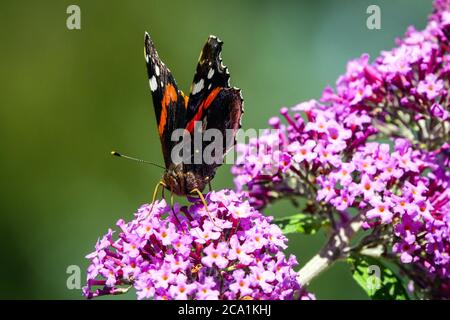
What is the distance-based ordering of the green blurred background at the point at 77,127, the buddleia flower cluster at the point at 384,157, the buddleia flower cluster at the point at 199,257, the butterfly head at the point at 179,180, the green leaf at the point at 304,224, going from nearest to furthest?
the buddleia flower cluster at the point at 199,257 → the buddleia flower cluster at the point at 384,157 → the butterfly head at the point at 179,180 → the green leaf at the point at 304,224 → the green blurred background at the point at 77,127

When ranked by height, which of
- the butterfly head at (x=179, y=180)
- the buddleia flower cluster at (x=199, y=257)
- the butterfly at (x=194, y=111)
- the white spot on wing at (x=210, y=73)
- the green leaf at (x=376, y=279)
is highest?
the white spot on wing at (x=210, y=73)

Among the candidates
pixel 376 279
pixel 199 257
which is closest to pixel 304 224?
pixel 376 279

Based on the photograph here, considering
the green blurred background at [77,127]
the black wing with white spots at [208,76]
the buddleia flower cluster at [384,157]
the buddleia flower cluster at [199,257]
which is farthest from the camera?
the green blurred background at [77,127]

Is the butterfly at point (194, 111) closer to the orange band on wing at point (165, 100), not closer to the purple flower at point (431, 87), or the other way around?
the orange band on wing at point (165, 100)

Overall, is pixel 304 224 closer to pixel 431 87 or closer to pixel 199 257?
pixel 199 257

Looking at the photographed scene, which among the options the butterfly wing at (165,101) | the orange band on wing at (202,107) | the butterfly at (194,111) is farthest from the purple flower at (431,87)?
the butterfly wing at (165,101)
